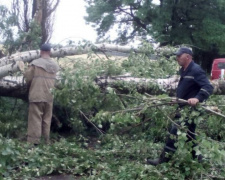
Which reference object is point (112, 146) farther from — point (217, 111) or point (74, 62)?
point (217, 111)

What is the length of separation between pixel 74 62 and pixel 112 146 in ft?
4.73

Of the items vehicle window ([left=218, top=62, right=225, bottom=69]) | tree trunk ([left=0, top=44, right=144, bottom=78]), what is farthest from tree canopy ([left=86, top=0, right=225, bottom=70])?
tree trunk ([left=0, top=44, right=144, bottom=78])

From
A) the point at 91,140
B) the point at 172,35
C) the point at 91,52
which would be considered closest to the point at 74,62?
the point at 91,52

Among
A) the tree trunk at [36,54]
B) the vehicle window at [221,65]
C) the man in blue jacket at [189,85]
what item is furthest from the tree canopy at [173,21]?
the man in blue jacket at [189,85]

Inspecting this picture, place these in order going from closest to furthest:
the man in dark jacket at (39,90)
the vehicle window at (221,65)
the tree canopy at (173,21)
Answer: the man in dark jacket at (39,90)
the vehicle window at (221,65)
the tree canopy at (173,21)

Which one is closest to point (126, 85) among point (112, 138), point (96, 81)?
point (96, 81)

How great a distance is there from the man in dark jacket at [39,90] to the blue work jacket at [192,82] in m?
2.32

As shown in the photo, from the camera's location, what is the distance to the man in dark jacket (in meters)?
8.02

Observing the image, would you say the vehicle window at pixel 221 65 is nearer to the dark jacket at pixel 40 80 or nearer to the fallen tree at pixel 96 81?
the fallen tree at pixel 96 81

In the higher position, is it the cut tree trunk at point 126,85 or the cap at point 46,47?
the cap at point 46,47

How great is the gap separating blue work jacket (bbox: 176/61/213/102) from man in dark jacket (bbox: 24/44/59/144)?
2.32 m

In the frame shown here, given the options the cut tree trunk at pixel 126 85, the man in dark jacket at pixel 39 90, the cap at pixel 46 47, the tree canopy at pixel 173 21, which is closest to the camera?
the cut tree trunk at pixel 126 85

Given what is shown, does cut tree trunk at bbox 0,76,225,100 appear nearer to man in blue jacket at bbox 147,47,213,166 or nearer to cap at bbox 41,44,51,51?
cap at bbox 41,44,51,51

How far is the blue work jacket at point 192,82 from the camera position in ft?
20.8
